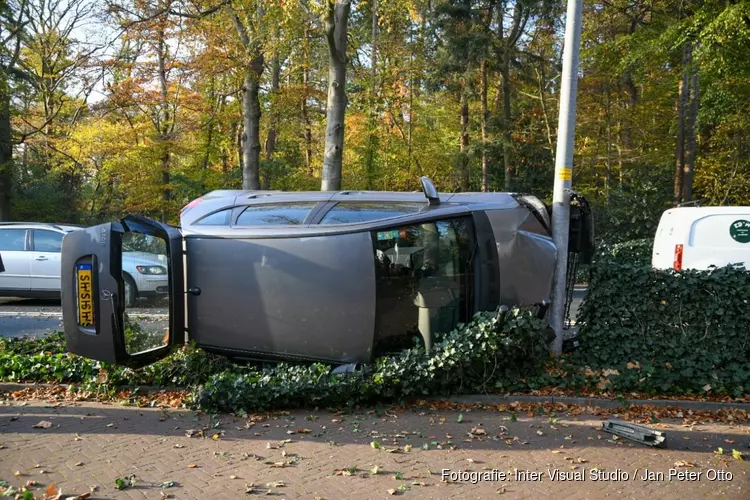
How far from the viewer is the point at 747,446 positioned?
473 cm

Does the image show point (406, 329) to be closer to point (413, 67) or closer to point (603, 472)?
point (603, 472)

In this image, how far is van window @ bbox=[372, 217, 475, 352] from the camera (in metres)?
6.12

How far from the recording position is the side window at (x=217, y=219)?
6.64m

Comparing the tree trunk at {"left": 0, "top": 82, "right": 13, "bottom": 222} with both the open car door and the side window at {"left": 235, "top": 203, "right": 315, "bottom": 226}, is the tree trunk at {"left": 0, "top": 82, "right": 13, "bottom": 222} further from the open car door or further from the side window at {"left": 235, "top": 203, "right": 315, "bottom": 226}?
the side window at {"left": 235, "top": 203, "right": 315, "bottom": 226}

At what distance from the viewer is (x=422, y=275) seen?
615 cm

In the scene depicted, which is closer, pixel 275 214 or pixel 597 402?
pixel 597 402

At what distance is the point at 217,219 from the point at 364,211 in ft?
5.16

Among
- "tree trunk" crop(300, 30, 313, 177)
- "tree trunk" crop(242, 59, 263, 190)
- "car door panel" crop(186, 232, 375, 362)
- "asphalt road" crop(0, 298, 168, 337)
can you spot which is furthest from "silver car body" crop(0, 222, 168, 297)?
"tree trunk" crop(300, 30, 313, 177)

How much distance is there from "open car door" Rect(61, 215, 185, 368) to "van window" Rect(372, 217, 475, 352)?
79.6 inches

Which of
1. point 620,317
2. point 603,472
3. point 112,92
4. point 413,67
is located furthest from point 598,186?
point 603,472

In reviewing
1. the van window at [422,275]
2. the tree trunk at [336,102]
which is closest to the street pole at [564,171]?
the van window at [422,275]

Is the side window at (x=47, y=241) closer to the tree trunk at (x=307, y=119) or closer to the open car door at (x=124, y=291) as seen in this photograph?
the open car door at (x=124, y=291)

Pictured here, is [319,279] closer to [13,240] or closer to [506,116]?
[13,240]

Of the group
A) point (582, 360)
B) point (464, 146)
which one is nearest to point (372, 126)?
point (464, 146)
